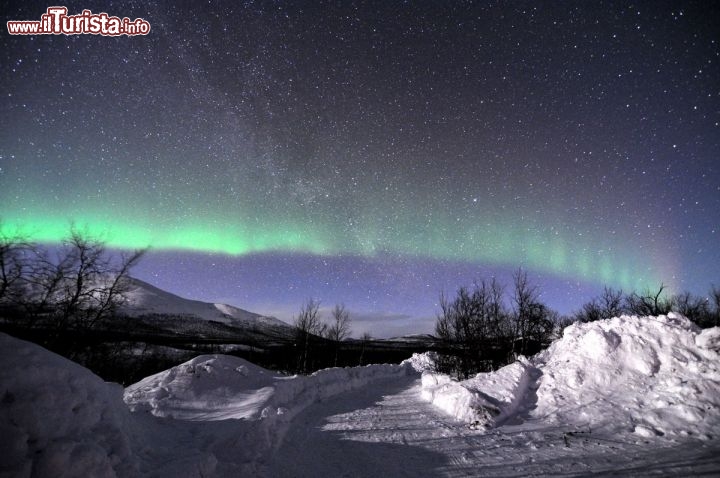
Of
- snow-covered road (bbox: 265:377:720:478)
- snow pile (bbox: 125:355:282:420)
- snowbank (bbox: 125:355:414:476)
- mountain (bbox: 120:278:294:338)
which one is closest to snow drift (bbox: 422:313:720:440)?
snow-covered road (bbox: 265:377:720:478)

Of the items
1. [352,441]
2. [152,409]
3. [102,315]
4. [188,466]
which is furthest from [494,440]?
[102,315]

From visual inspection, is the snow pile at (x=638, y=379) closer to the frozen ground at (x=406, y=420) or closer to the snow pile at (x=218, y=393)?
the frozen ground at (x=406, y=420)

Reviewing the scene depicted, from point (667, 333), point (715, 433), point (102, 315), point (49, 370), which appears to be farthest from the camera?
point (102, 315)

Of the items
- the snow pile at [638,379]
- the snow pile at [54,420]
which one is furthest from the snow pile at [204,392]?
the snow pile at [638,379]

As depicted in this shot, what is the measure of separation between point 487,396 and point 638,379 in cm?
499

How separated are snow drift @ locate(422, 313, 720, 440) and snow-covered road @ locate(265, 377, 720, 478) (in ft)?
3.05

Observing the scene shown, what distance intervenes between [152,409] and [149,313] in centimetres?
17815

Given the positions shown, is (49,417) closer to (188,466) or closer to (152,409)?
(188,466)

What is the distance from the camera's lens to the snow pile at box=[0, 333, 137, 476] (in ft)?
12.8

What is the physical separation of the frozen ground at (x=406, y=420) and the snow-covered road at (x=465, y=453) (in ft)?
0.16

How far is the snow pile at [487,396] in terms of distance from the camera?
10047 millimetres

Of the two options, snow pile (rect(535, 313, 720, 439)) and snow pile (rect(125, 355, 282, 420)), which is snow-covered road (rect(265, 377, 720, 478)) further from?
snow pile (rect(125, 355, 282, 420))

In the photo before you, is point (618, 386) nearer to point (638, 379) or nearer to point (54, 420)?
point (638, 379)

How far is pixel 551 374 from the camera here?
12.1m
